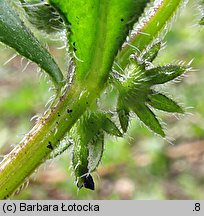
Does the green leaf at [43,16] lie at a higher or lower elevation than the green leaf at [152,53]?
higher

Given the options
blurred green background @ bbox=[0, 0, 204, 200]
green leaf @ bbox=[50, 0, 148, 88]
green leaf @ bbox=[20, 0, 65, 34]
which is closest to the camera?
green leaf @ bbox=[50, 0, 148, 88]

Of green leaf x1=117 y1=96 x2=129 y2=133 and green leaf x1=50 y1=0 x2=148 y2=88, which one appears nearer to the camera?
green leaf x1=50 y1=0 x2=148 y2=88

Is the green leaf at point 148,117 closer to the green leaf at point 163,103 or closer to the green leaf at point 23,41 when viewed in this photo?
the green leaf at point 163,103

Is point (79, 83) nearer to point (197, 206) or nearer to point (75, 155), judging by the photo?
point (75, 155)

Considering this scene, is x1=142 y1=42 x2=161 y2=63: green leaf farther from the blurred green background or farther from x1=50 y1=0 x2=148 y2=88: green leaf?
the blurred green background

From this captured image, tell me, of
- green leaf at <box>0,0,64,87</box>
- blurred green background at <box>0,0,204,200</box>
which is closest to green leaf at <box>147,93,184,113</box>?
green leaf at <box>0,0,64,87</box>

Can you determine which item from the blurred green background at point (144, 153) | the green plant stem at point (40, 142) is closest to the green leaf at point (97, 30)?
the green plant stem at point (40, 142)

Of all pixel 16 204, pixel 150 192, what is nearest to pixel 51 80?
pixel 16 204

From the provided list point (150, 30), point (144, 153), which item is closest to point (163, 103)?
point (150, 30)
